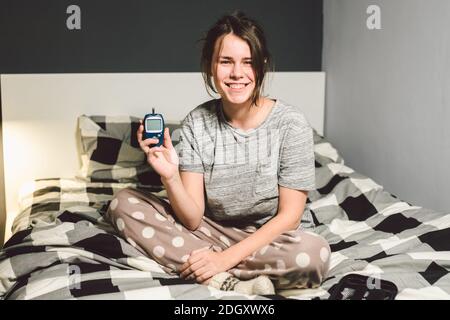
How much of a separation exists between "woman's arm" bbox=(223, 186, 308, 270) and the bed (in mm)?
126

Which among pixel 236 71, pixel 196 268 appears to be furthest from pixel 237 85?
pixel 196 268

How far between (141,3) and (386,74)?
1.11 metres

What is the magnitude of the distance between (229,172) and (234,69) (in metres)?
0.26

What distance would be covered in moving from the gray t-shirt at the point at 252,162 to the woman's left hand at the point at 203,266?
0.19m

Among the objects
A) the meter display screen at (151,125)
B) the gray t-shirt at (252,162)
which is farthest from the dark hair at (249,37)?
the meter display screen at (151,125)

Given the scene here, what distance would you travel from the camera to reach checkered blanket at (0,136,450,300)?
3.92 ft

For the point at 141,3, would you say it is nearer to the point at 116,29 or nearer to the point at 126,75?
the point at 116,29

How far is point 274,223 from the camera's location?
1.39 metres

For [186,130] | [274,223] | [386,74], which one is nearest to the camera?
[274,223]

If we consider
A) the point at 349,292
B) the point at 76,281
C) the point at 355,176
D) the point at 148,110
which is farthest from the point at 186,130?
the point at 148,110

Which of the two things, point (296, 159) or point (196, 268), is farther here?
point (296, 159)

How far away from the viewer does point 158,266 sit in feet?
4.46

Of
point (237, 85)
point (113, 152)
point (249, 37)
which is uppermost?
point (249, 37)

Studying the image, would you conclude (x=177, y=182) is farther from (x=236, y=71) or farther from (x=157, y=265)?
(x=236, y=71)
